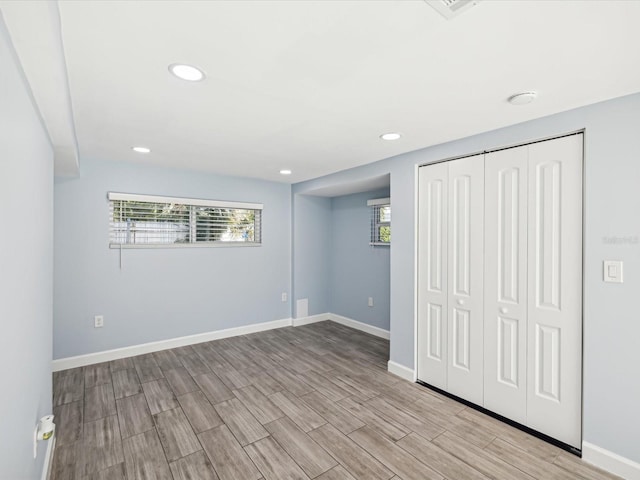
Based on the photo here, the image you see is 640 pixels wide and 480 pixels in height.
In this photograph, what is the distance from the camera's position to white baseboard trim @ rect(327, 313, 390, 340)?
14.8 feet

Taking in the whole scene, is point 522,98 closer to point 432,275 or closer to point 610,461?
point 432,275

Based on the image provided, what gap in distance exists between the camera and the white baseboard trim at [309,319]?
16.5 feet

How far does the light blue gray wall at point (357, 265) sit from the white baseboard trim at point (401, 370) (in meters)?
1.16

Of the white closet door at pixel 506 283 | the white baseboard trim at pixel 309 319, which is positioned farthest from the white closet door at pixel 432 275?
the white baseboard trim at pixel 309 319

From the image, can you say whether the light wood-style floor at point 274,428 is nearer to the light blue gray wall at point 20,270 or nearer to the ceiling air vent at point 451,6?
the light blue gray wall at point 20,270

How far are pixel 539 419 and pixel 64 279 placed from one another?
452 centimetres

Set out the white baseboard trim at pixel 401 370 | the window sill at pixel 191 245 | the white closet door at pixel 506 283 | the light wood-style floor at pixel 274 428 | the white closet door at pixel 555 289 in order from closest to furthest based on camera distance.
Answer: the light wood-style floor at pixel 274 428, the white closet door at pixel 555 289, the white closet door at pixel 506 283, the white baseboard trim at pixel 401 370, the window sill at pixel 191 245

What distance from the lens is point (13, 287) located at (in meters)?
1.21

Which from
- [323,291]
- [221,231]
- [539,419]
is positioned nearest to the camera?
[539,419]

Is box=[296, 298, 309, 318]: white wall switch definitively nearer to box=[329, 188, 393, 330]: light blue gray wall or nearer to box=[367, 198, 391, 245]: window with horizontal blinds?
box=[329, 188, 393, 330]: light blue gray wall

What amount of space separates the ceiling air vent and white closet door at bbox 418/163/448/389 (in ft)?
5.92

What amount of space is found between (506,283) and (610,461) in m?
1.19

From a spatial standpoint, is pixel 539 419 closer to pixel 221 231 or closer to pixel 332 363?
pixel 332 363

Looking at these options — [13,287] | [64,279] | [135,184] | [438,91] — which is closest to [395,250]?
[438,91]
